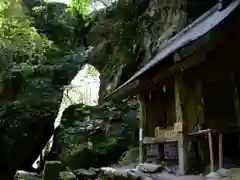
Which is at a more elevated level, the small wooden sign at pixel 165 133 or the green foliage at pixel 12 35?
the green foliage at pixel 12 35

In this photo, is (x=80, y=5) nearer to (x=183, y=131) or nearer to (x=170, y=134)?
(x=170, y=134)

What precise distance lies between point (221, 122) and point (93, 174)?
199 inches

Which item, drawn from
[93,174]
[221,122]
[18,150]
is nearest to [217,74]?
[221,122]

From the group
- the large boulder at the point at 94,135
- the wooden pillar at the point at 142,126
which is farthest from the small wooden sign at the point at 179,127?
the large boulder at the point at 94,135

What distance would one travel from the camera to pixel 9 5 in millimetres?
10086

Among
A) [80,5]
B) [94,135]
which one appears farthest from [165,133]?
[80,5]

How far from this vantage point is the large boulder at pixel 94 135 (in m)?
10.4

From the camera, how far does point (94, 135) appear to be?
37.6 ft

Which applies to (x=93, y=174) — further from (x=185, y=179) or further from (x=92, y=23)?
(x=92, y=23)

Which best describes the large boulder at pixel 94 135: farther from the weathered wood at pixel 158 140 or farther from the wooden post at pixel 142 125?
the weathered wood at pixel 158 140

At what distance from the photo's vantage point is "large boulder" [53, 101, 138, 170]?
10.4 meters

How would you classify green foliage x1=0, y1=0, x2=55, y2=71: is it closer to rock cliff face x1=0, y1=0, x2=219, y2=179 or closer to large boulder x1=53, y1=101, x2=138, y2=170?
rock cliff face x1=0, y1=0, x2=219, y2=179

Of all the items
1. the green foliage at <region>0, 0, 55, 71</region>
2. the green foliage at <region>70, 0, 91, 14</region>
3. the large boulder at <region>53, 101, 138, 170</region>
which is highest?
the green foliage at <region>70, 0, 91, 14</region>

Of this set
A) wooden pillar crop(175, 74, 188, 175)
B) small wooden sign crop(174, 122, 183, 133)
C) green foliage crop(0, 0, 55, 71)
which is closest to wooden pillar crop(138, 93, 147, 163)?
small wooden sign crop(174, 122, 183, 133)
